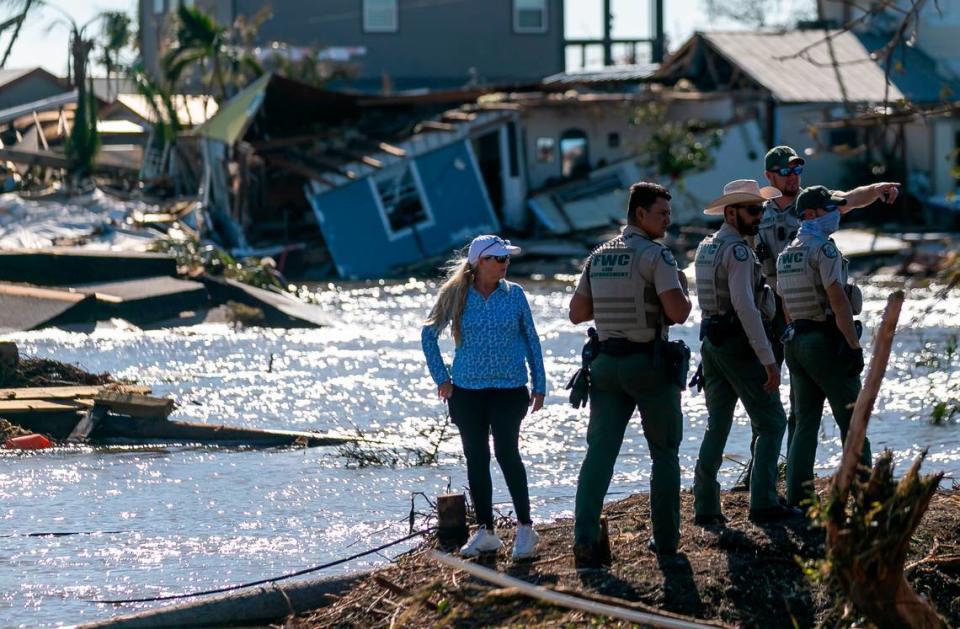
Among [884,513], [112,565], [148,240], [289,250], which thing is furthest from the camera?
[289,250]

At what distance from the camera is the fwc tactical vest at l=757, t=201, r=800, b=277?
325 inches

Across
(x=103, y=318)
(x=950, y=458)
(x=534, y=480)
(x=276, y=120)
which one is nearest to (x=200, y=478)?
(x=534, y=480)

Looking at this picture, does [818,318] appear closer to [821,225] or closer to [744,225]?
[821,225]

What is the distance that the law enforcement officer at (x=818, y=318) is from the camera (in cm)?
746

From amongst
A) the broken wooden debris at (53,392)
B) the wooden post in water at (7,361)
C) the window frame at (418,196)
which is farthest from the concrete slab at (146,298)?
the window frame at (418,196)

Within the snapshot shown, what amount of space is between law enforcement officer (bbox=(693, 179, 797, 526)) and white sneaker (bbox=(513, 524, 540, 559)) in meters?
0.96

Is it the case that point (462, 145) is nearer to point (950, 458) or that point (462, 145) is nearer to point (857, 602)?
point (950, 458)

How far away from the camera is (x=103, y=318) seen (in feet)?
67.1

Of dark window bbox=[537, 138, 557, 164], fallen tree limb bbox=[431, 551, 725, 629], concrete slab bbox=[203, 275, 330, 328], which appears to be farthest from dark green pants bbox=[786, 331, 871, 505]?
dark window bbox=[537, 138, 557, 164]

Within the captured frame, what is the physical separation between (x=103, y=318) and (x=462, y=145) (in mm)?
13386

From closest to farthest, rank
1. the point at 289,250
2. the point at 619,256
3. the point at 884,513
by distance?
the point at 884,513
the point at 619,256
the point at 289,250

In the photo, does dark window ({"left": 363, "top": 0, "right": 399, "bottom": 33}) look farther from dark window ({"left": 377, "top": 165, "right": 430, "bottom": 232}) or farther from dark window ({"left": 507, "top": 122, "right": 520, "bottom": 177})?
dark window ({"left": 377, "top": 165, "right": 430, "bottom": 232})

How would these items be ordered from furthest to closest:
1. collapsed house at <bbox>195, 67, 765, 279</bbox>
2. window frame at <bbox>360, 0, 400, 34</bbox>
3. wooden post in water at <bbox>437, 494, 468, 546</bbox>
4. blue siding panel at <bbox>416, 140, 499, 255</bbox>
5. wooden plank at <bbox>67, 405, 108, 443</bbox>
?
window frame at <bbox>360, 0, 400, 34</bbox> → blue siding panel at <bbox>416, 140, 499, 255</bbox> → collapsed house at <bbox>195, 67, 765, 279</bbox> → wooden plank at <bbox>67, 405, 108, 443</bbox> → wooden post in water at <bbox>437, 494, 468, 546</bbox>

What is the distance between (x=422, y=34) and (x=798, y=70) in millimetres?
14616
